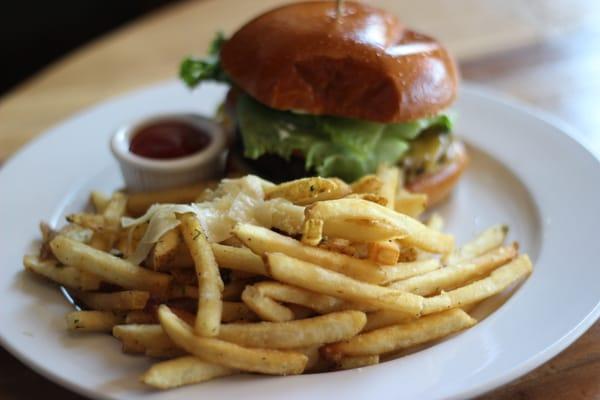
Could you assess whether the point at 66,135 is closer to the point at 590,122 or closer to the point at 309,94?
the point at 309,94

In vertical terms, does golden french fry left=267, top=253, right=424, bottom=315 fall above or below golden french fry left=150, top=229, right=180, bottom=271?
above

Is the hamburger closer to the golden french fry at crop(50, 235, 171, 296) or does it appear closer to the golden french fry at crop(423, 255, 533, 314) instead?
the golden french fry at crop(423, 255, 533, 314)

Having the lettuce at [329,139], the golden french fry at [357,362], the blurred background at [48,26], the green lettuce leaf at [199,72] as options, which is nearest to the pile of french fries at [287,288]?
the golden french fry at [357,362]

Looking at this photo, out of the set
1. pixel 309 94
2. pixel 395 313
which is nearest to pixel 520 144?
pixel 309 94

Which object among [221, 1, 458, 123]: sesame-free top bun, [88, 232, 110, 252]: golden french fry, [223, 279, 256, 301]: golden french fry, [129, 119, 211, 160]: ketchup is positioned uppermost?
[221, 1, 458, 123]: sesame-free top bun

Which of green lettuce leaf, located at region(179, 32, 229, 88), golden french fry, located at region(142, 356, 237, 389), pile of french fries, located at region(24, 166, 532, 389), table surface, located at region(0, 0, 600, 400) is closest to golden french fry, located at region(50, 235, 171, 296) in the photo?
pile of french fries, located at region(24, 166, 532, 389)

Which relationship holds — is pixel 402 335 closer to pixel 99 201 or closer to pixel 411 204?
pixel 411 204

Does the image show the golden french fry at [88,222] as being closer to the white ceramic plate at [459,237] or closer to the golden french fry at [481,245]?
the white ceramic plate at [459,237]
